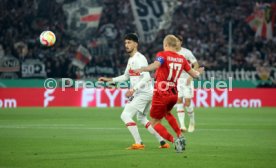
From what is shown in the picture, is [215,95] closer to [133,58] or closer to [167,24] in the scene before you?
[167,24]

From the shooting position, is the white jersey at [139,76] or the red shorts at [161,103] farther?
the white jersey at [139,76]

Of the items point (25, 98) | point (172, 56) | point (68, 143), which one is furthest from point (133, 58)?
point (25, 98)

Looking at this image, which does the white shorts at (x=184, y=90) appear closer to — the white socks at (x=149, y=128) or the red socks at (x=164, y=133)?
the white socks at (x=149, y=128)

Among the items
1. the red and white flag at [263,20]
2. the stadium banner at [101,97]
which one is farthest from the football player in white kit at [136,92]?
the red and white flag at [263,20]

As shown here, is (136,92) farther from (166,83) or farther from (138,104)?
(166,83)

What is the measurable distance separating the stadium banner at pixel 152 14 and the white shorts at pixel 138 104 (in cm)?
2668

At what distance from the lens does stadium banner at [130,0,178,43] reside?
1658 inches

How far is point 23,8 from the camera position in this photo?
129 feet

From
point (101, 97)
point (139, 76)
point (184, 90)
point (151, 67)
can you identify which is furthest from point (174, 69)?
point (101, 97)

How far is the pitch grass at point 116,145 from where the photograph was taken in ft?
39.8

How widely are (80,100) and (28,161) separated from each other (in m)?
23.3

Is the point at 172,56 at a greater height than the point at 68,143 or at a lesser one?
greater

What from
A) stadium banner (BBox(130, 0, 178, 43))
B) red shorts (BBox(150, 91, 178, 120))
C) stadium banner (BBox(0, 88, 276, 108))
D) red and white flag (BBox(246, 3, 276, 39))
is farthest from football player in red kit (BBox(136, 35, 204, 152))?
red and white flag (BBox(246, 3, 276, 39))

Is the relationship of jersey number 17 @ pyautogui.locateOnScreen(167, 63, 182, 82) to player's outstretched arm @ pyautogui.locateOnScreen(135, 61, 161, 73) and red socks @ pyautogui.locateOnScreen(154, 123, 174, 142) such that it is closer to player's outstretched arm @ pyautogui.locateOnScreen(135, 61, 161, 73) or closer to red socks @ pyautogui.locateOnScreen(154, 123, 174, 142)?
player's outstretched arm @ pyautogui.locateOnScreen(135, 61, 161, 73)
